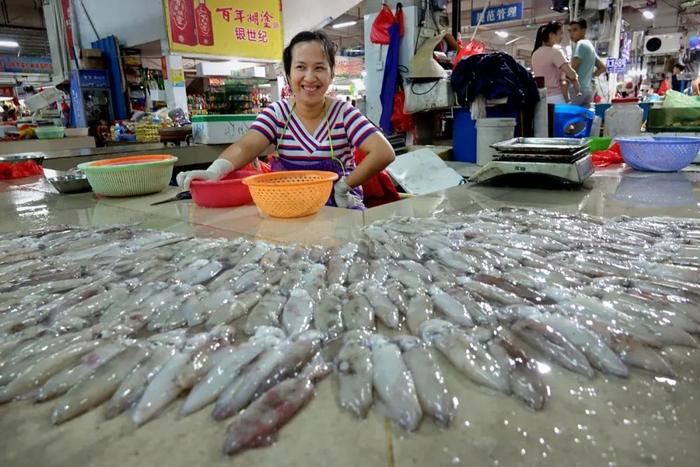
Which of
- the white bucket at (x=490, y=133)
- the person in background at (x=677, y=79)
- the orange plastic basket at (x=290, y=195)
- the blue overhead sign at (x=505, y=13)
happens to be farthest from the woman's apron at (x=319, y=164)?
the person in background at (x=677, y=79)

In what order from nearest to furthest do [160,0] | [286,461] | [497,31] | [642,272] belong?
[286,461] → [642,272] → [160,0] → [497,31]

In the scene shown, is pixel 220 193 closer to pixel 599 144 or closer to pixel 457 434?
pixel 457 434

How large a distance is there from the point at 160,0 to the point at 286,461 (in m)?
8.65

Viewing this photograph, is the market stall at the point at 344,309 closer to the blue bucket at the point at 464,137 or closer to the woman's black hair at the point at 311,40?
the woman's black hair at the point at 311,40

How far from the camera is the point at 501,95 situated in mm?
5543

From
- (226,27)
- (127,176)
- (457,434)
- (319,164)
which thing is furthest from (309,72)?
(226,27)

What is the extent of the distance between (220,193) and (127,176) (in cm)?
93

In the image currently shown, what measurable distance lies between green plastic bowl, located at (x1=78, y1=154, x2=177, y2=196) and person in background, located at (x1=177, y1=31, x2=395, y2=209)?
0.53 metres

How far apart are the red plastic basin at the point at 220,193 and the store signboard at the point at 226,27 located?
6.13m

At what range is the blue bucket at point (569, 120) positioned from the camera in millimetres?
5938

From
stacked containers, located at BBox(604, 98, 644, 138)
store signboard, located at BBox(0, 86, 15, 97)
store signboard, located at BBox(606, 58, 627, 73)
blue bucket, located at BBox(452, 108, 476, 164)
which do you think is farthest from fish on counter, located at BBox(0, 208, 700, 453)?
store signboard, located at BBox(0, 86, 15, 97)

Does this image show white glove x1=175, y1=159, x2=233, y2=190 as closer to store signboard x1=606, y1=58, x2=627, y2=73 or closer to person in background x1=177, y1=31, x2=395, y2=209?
person in background x1=177, y1=31, x2=395, y2=209

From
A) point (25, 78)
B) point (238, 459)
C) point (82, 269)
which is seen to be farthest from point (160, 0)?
point (25, 78)

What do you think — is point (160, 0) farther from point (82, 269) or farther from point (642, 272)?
point (642, 272)
